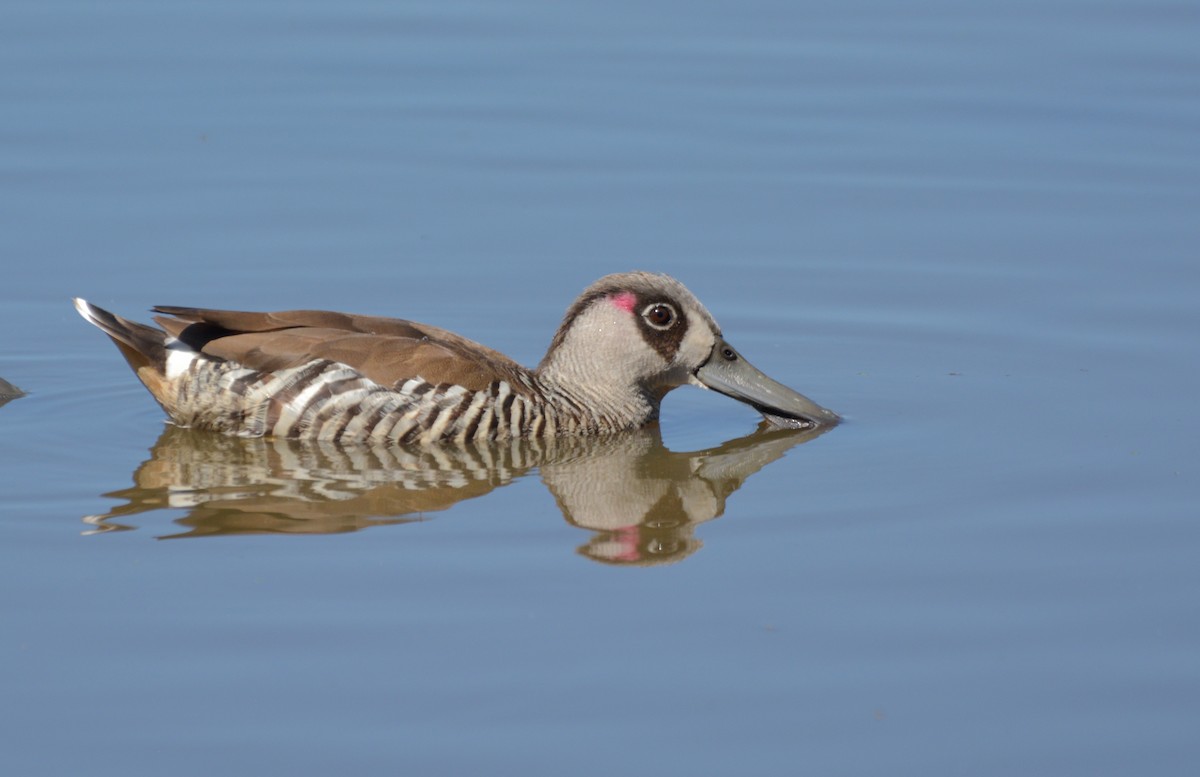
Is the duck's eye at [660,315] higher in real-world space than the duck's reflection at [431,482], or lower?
higher

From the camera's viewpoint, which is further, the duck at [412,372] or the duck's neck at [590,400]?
the duck's neck at [590,400]

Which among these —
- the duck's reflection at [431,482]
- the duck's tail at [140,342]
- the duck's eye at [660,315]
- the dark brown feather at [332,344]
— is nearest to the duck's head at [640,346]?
the duck's eye at [660,315]

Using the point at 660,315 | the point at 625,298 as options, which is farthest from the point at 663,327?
the point at 625,298

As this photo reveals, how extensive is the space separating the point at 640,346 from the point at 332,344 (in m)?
1.71

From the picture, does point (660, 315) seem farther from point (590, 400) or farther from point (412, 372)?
point (412, 372)

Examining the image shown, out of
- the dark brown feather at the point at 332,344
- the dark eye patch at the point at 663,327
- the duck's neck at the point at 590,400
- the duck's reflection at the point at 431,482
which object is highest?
the dark eye patch at the point at 663,327

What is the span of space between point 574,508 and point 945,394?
112 inches

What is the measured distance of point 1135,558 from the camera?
8500 mm

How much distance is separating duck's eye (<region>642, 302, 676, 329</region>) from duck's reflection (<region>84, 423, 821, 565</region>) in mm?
601

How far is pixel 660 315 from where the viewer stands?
1103 cm

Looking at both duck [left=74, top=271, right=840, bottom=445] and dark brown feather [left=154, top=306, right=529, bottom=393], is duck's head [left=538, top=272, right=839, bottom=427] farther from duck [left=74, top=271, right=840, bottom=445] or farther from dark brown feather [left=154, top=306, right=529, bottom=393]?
dark brown feather [left=154, top=306, right=529, bottom=393]

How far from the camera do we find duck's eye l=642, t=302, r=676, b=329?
433 inches

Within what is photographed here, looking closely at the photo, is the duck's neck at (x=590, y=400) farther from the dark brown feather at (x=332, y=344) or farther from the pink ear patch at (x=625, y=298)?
the pink ear patch at (x=625, y=298)

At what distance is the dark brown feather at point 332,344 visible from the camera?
1042cm
